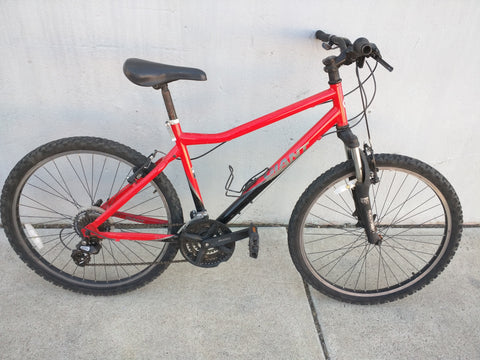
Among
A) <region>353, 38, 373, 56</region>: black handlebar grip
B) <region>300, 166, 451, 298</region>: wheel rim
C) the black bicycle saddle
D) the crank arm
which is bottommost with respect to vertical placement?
<region>300, 166, 451, 298</region>: wheel rim

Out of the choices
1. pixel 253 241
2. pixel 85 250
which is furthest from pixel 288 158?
pixel 85 250

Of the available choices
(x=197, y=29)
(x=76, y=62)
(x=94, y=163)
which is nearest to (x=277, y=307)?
(x=94, y=163)

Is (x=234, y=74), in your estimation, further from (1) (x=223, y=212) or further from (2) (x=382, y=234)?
(2) (x=382, y=234)

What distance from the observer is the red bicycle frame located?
1.96 meters

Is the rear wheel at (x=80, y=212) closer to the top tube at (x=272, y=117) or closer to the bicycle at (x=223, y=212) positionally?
the bicycle at (x=223, y=212)

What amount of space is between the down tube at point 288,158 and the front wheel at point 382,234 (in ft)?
0.64

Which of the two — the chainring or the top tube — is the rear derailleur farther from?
the top tube

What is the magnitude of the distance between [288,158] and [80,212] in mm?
1184

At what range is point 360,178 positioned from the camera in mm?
2012

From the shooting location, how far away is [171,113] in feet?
6.36

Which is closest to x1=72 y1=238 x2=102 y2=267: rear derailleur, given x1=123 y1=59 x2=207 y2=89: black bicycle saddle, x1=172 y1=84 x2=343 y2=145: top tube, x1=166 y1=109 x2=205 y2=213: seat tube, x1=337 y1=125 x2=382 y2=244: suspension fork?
x1=166 y1=109 x2=205 y2=213: seat tube

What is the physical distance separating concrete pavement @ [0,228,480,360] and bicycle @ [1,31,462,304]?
122 millimetres

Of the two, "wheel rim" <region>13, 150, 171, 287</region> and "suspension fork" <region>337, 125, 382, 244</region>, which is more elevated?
"suspension fork" <region>337, 125, 382, 244</region>

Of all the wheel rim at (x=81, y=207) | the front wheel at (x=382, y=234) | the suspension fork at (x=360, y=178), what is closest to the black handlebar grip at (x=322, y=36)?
the suspension fork at (x=360, y=178)
